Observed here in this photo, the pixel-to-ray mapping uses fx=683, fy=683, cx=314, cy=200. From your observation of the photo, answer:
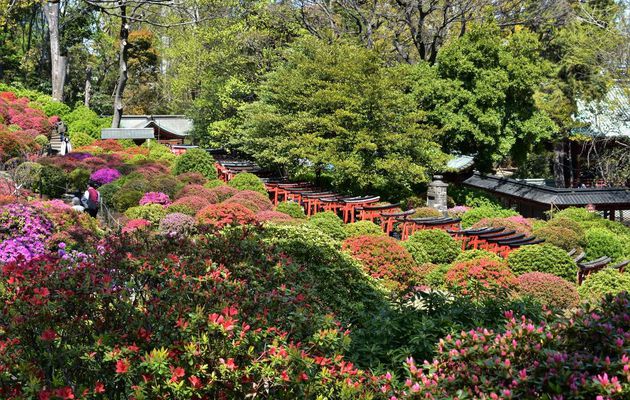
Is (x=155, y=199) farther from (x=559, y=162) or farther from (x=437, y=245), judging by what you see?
(x=559, y=162)

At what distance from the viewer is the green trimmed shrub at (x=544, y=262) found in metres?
13.6

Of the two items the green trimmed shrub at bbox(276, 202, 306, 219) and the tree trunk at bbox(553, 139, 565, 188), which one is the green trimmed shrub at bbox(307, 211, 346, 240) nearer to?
the green trimmed shrub at bbox(276, 202, 306, 219)

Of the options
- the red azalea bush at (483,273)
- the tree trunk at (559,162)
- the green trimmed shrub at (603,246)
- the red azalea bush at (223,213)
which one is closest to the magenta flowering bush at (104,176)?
the red azalea bush at (223,213)

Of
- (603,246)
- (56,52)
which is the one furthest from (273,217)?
(56,52)

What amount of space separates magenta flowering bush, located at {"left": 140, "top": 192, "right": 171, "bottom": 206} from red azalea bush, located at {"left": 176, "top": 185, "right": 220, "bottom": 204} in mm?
549

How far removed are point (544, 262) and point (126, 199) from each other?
38.1ft

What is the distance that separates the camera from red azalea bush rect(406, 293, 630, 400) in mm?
4230

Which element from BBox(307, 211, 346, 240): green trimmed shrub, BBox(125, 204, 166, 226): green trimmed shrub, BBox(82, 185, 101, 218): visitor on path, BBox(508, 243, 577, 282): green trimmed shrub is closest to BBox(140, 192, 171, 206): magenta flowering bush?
BBox(125, 204, 166, 226): green trimmed shrub

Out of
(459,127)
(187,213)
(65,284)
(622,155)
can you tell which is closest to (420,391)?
(65,284)

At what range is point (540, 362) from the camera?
4617mm

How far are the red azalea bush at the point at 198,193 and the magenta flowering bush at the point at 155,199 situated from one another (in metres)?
0.55

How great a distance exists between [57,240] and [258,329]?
8051mm

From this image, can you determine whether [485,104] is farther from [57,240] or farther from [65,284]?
[65,284]

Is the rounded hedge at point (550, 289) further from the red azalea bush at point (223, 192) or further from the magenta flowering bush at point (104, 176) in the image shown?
the magenta flowering bush at point (104, 176)
